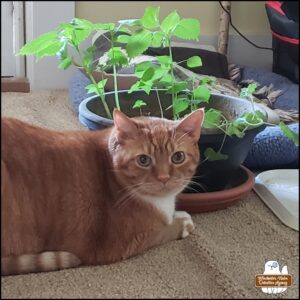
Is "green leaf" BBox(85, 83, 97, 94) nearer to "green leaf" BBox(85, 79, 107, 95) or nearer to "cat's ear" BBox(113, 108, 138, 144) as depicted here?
"green leaf" BBox(85, 79, 107, 95)

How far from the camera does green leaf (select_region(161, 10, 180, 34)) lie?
2.71 feet

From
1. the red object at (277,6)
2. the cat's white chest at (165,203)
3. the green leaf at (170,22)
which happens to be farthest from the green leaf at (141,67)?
the red object at (277,6)

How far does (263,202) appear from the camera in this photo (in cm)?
96

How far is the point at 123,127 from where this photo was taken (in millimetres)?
856

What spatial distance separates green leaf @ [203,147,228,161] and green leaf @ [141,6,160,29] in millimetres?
231

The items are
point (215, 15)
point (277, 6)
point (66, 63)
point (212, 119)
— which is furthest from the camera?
point (212, 119)

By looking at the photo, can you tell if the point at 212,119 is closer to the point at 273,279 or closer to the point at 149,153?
the point at 149,153

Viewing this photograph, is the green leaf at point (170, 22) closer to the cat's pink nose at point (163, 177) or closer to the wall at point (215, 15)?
the wall at point (215, 15)

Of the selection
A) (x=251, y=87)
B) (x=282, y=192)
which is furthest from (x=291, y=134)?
(x=251, y=87)

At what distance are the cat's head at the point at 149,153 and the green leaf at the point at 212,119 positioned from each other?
125mm

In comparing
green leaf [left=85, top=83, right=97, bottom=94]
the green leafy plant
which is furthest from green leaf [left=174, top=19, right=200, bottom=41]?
green leaf [left=85, top=83, right=97, bottom=94]

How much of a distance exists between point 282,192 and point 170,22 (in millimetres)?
276

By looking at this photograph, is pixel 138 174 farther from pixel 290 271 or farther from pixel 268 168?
pixel 268 168

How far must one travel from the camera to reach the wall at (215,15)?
767 millimetres
